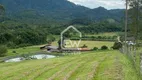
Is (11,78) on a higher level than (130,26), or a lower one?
lower

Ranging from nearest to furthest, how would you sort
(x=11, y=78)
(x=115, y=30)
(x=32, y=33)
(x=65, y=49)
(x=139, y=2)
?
(x=11, y=78), (x=139, y=2), (x=65, y=49), (x=32, y=33), (x=115, y=30)

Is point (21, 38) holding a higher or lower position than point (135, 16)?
lower

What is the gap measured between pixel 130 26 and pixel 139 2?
4148mm

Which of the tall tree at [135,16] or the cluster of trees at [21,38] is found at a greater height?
the tall tree at [135,16]

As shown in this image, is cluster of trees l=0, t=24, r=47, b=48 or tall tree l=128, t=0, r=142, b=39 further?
cluster of trees l=0, t=24, r=47, b=48

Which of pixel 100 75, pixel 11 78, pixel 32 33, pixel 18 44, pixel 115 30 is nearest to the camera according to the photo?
pixel 100 75

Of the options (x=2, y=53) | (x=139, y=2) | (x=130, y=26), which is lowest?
(x=2, y=53)

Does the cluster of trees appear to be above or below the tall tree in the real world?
below

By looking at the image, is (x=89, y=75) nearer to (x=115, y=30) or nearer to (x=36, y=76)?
(x=36, y=76)

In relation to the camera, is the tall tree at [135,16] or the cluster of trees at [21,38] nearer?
the tall tree at [135,16]

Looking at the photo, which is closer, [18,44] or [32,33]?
[18,44]

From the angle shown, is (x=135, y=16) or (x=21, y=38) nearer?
(x=135, y=16)

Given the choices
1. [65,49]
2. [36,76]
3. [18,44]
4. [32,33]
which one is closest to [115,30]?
[32,33]

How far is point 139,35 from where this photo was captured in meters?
50.2
